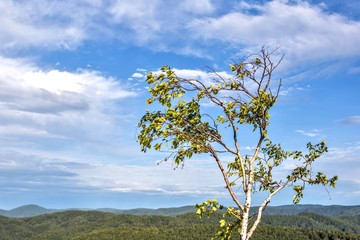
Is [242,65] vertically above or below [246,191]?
above

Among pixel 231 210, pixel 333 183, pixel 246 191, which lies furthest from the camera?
pixel 333 183

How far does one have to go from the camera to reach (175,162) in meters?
14.6

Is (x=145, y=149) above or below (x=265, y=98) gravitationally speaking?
below

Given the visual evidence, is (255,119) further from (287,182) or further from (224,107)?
(287,182)

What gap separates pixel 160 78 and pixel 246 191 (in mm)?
5036

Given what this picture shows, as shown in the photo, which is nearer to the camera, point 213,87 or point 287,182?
point 213,87

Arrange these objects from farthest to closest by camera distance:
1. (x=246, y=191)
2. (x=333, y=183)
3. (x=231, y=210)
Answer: (x=333, y=183) → (x=246, y=191) → (x=231, y=210)

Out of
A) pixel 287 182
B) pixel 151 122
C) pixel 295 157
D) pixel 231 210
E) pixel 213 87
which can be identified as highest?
pixel 213 87

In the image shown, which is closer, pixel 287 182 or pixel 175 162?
pixel 175 162

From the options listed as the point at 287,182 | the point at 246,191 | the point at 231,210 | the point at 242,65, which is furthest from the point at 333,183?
the point at 242,65

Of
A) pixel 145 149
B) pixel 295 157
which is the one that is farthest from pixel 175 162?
pixel 295 157

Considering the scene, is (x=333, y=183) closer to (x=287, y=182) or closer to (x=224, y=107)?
(x=287, y=182)

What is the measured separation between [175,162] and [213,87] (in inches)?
119

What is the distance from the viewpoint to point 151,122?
46.2 ft
